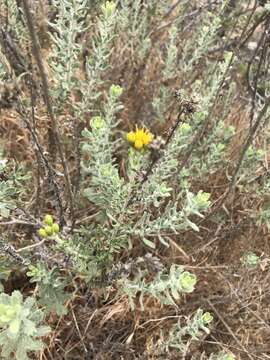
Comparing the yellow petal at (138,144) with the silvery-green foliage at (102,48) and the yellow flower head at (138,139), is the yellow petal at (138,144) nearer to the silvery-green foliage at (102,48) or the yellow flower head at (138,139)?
the yellow flower head at (138,139)

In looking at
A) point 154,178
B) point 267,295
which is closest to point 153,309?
point 267,295

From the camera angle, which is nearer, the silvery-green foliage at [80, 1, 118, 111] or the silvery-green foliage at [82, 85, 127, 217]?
the silvery-green foliage at [82, 85, 127, 217]

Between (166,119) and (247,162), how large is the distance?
450 millimetres

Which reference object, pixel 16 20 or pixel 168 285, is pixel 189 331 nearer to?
pixel 168 285

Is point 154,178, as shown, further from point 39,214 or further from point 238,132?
point 238,132

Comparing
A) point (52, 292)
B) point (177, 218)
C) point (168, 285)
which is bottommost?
point (52, 292)

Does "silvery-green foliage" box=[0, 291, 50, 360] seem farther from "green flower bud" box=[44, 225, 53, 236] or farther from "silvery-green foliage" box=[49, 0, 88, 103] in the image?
"silvery-green foliage" box=[49, 0, 88, 103]

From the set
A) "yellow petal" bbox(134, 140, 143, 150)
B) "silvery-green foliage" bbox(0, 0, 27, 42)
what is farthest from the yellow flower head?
"silvery-green foliage" bbox(0, 0, 27, 42)

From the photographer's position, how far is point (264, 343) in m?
1.98

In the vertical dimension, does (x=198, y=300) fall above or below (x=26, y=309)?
below

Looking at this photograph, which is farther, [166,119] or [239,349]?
[166,119]

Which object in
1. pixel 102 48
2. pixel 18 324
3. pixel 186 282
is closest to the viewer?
pixel 18 324

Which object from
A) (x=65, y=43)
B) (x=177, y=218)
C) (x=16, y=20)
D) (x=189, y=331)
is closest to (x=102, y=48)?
(x=65, y=43)

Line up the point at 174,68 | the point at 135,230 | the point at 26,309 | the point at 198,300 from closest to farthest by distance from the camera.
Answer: the point at 26,309 < the point at 135,230 < the point at 198,300 < the point at 174,68
